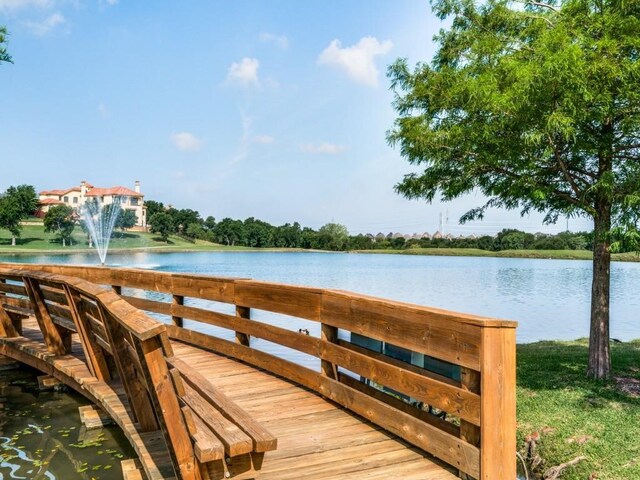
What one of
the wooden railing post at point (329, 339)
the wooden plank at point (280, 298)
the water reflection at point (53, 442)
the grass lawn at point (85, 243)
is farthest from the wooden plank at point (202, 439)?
the grass lawn at point (85, 243)

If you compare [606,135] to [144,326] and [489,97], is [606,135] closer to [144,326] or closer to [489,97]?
[489,97]

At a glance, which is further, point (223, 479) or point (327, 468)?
point (327, 468)

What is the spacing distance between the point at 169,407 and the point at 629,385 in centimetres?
727

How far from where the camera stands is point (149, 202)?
125 m

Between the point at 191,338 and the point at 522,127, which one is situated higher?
the point at 522,127

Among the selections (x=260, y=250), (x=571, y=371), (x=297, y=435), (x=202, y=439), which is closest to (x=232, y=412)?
(x=202, y=439)

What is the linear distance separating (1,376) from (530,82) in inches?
344

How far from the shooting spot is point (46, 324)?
712 centimetres

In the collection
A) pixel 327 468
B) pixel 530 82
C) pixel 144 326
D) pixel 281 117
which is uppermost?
pixel 281 117

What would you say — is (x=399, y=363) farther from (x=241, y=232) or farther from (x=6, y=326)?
(x=241, y=232)

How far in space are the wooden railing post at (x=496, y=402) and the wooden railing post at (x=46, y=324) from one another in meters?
5.82

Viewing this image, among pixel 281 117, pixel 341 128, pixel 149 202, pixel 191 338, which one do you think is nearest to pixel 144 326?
pixel 191 338

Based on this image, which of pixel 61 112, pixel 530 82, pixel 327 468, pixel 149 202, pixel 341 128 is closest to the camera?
pixel 327 468

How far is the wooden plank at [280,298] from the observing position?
507cm
